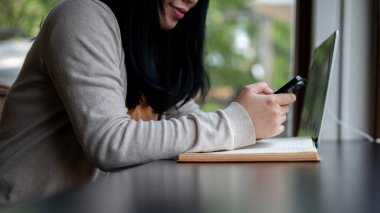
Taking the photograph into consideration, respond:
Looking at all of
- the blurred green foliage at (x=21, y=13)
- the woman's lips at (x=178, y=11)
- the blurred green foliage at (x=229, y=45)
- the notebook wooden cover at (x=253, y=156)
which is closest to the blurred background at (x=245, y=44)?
the blurred green foliage at (x=229, y=45)

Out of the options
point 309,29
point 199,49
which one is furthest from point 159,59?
point 309,29

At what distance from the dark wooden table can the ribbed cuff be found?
0.09m

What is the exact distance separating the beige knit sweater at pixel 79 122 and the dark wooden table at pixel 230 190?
0.21ft

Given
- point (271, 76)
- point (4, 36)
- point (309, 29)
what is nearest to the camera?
point (309, 29)

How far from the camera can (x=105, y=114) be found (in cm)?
78

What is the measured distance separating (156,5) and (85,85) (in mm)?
297

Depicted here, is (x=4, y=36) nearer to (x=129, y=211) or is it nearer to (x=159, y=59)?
(x=159, y=59)

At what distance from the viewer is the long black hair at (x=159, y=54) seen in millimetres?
991

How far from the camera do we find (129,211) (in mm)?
423

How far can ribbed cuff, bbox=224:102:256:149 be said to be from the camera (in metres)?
0.83

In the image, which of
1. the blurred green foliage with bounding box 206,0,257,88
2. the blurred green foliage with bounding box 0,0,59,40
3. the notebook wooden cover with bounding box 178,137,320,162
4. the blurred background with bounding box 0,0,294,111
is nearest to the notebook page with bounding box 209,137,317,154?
the notebook wooden cover with bounding box 178,137,320,162

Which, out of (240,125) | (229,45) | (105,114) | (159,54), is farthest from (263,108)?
(229,45)

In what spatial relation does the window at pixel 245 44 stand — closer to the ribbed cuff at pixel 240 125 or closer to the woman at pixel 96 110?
the woman at pixel 96 110

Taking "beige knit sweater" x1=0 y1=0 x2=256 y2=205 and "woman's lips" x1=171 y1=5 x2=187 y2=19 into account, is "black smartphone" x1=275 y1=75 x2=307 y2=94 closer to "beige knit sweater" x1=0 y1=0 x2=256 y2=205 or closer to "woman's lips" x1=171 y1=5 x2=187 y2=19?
"beige knit sweater" x1=0 y1=0 x2=256 y2=205
